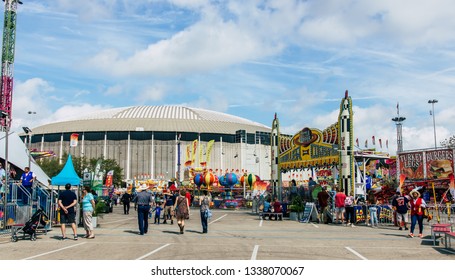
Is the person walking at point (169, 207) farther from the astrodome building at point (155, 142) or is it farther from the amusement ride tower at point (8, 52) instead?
the astrodome building at point (155, 142)

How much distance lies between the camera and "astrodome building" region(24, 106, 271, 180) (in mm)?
99250

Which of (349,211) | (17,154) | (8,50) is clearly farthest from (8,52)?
(349,211)

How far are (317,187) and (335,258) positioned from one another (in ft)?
48.3

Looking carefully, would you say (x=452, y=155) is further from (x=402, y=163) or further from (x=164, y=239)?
(x=164, y=239)

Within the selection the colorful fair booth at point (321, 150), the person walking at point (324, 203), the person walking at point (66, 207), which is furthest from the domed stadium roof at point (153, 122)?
the person walking at point (66, 207)

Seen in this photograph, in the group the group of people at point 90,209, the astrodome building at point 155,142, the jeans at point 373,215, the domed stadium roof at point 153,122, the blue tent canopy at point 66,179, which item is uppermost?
the domed stadium roof at point 153,122

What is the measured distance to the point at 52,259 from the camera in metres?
9.66

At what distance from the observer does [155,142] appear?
9988 cm

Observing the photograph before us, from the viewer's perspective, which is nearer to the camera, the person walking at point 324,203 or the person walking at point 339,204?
the person walking at point 339,204

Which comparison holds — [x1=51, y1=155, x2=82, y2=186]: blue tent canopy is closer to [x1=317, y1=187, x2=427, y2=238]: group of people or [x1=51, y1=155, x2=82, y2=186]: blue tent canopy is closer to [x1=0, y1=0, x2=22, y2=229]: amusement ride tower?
[x1=317, y1=187, x2=427, y2=238]: group of people

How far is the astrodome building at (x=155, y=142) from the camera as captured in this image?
99250 millimetres

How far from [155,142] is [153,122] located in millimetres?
5357

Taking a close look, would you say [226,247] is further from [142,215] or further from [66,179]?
[66,179]
